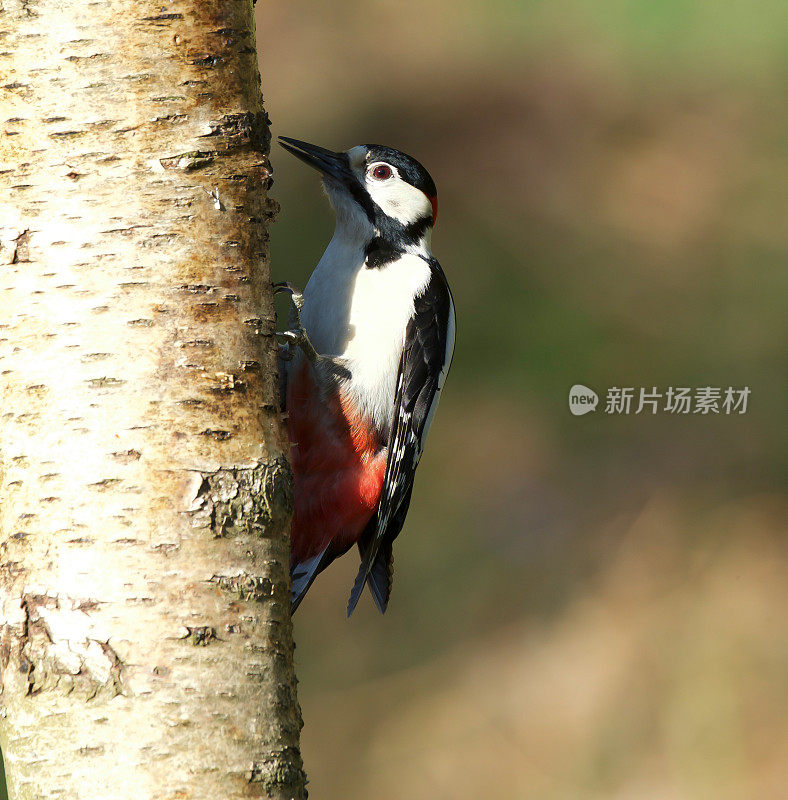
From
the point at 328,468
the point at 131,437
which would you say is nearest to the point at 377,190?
the point at 328,468

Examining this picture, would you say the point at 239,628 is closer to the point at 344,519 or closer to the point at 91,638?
the point at 91,638

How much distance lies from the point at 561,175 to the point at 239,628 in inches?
225

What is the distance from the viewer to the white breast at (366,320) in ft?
8.40

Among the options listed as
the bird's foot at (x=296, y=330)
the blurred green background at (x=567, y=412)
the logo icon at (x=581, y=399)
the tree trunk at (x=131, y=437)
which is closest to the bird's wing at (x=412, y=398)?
the bird's foot at (x=296, y=330)

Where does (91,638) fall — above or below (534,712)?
above

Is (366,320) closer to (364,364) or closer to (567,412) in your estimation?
(364,364)

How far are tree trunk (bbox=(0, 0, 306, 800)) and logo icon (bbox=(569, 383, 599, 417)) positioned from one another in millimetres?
4390

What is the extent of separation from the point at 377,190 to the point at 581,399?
10.5 feet

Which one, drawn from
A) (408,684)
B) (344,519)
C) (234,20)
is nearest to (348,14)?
(408,684)

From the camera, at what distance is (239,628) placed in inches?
56.0

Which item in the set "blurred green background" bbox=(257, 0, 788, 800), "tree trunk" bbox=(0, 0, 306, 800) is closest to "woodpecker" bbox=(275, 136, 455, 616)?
"tree trunk" bbox=(0, 0, 306, 800)

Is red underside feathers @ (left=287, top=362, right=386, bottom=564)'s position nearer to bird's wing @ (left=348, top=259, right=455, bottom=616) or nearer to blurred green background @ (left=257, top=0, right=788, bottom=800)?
bird's wing @ (left=348, top=259, right=455, bottom=616)

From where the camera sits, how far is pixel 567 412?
5777 millimetres

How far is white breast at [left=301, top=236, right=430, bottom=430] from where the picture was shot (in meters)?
2.56
